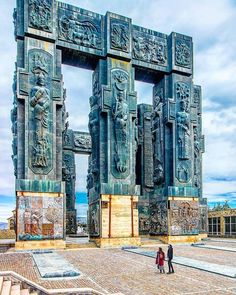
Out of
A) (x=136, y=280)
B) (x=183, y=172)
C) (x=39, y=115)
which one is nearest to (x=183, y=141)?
(x=183, y=172)

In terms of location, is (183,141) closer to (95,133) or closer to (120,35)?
(95,133)

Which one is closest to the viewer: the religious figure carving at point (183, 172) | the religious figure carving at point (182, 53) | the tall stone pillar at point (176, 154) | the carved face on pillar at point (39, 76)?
the carved face on pillar at point (39, 76)

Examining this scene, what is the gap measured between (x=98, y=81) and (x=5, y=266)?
17.6m

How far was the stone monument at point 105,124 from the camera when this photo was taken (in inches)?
943

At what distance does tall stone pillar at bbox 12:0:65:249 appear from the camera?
23.0m

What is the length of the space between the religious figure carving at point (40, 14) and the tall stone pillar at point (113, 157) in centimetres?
530

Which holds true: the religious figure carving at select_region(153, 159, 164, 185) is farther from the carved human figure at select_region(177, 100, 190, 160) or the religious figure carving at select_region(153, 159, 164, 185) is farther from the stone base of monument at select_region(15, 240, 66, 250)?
the stone base of monument at select_region(15, 240, 66, 250)

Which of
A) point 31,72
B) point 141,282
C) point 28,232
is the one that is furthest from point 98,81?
point 141,282

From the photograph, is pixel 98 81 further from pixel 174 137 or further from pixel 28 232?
pixel 28 232

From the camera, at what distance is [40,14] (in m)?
25.6

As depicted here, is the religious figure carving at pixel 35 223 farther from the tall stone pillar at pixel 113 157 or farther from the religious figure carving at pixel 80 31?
the religious figure carving at pixel 80 31

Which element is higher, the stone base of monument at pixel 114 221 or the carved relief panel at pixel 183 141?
the carved relief panel at pixel 183 141

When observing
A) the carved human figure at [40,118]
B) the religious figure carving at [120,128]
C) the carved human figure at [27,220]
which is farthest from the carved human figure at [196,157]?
the carved human figure at [27,220]

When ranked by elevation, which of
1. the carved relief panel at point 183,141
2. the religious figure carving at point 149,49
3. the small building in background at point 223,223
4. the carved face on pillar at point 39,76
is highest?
the religious figure carving at point 149,49
